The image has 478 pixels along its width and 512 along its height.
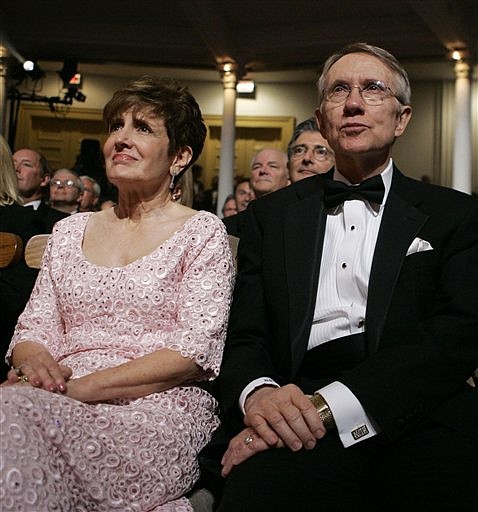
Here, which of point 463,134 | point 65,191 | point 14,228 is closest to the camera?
point 14,228

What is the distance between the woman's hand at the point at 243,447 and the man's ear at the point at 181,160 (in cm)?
83

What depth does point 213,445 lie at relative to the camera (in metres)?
1.87

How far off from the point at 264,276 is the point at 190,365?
0.32m

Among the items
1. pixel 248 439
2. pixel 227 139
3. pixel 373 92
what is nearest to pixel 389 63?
pixel 373 92

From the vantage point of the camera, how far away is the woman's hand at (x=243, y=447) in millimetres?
1673

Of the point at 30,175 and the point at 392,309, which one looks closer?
the point at 392,309

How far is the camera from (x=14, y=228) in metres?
3.77

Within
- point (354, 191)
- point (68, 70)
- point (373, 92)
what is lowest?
point (354, 191)

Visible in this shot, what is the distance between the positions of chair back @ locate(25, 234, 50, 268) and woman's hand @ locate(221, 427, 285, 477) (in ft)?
3.20

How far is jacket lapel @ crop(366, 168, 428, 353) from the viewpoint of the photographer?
1848 mm

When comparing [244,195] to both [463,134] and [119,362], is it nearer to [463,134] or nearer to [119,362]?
[119,362]

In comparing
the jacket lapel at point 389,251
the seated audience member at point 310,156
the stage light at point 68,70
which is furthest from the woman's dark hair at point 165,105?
the stage light at point 68,70

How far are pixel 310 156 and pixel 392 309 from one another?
1863 millimetres

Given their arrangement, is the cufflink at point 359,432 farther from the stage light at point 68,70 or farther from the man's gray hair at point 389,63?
the stage light at point 68,70
